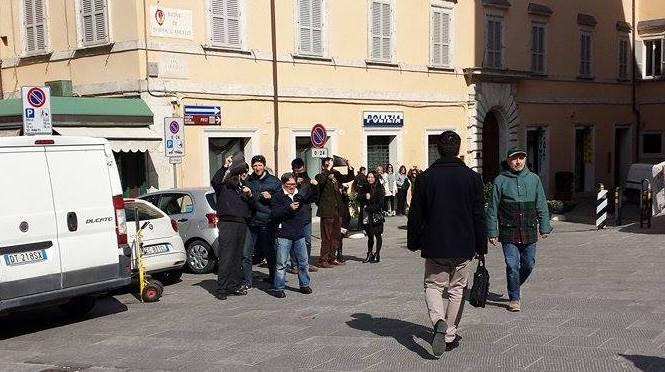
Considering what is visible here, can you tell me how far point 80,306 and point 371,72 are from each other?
15.2 meters

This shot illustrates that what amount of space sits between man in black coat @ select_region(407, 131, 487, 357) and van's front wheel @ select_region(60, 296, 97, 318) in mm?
4973

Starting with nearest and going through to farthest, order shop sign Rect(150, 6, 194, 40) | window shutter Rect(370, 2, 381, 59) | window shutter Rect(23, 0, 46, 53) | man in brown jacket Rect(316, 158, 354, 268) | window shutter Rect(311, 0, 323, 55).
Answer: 1. man in brown jacket Rect(316, 158, 354, 268)
2. shop sign Rect(150, 6, 194, 40)
3. window shutter Rect(23, 0, 46, 53)
4. window shutter Rect(311, 0, 323, 55)
5. window shutter Rect(370, 2, 381, 59)

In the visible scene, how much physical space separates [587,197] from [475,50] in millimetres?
8660

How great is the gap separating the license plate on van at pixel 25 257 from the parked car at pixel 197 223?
4908mm

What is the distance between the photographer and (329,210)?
13656 mm

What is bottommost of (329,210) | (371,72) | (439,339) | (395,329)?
(395,329)

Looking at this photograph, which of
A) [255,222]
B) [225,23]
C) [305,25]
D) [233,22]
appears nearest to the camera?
[255,222]

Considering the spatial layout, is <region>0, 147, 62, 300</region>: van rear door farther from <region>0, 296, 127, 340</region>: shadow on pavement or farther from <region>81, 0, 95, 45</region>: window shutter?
<region>81, 0, 95, 45</region>: window shutter

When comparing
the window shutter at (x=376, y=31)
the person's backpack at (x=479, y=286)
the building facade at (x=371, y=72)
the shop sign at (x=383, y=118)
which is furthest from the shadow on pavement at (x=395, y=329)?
the window shutter at (x=376, y=31)

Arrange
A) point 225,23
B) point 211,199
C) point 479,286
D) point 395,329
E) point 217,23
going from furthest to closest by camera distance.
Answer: point 225,23 → point 217,23 → point 211,199 → point 479,286 → point 395,329

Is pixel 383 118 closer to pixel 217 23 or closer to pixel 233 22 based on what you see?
pixel 233 22

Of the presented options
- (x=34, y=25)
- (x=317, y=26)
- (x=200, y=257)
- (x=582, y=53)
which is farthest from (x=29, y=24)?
(x=582, y=53)

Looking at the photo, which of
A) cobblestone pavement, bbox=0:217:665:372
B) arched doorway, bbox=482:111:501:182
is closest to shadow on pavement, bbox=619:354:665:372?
cobblestone pavement, bbox=0:217:665:372

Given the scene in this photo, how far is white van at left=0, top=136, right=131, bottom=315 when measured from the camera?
8.62m
